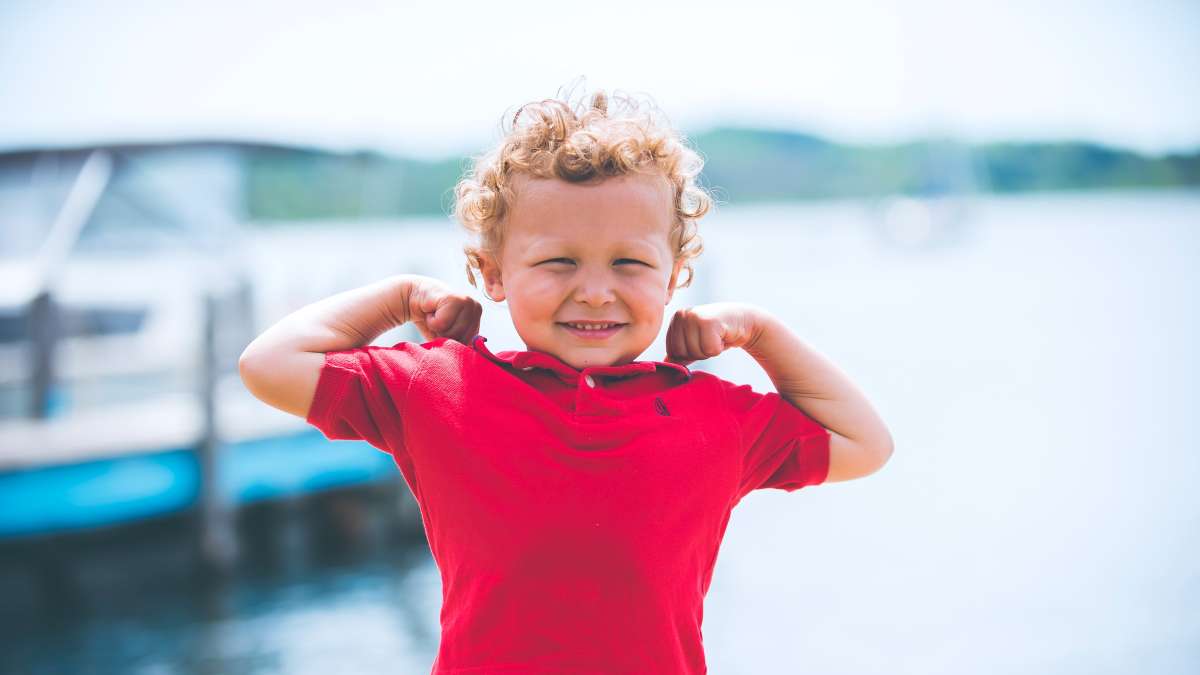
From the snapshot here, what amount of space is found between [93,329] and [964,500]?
8393 mm

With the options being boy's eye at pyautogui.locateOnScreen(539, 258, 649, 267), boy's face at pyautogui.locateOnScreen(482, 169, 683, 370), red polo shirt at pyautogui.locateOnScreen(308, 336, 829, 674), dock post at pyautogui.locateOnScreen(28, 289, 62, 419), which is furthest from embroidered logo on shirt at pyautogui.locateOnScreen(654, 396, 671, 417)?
dock post at pyautogui.locateOnScreen(28, 289, 62, 419)

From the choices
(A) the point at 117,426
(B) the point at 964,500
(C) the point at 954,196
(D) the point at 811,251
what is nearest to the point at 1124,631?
(B) the point at 964,500

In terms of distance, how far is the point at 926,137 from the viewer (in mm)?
52594

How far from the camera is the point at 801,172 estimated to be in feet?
151

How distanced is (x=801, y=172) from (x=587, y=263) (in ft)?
151

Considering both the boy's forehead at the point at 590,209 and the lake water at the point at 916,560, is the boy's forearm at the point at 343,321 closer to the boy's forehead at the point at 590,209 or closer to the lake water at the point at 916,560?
the boy's forehead at the point at 590,209

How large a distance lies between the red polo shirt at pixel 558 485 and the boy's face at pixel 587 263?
0.04 meters

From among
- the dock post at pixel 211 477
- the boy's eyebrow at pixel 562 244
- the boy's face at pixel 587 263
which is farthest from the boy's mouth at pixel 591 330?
the dock post at pixel 211 477

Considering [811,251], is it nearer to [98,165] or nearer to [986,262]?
[986,262]

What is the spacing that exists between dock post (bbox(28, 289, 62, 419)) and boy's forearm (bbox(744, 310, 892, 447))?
775cm

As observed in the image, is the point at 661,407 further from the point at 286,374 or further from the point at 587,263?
the point at 286,374

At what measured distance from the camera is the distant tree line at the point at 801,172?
1087cm

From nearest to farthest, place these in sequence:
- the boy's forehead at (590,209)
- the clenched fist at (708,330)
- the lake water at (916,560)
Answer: the boy's forehead at (590,209) < the clenched fist at (708,330) < the lake water at (916,560)

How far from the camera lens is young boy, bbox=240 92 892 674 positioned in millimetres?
1417
